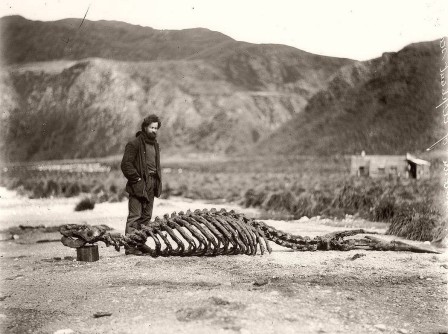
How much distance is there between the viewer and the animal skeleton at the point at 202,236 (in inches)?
298

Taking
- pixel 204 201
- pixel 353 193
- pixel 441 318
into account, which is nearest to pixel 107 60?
pixel 204 201

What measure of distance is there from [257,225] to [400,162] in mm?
24008

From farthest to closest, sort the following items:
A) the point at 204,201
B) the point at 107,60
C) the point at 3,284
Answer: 1. the point at 107,60
2. the point at 204,201
3. the point at 3,284

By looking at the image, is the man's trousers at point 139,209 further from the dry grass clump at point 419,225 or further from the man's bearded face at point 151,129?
the dry grass clump at point 419,225

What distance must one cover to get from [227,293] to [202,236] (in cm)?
225

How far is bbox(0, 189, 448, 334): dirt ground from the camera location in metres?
4.79

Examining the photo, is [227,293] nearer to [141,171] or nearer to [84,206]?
[141,171]

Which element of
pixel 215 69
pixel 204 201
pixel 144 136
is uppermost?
pixel 215 69

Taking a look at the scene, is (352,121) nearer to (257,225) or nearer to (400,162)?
(400,162)

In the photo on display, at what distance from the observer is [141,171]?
8.45 m

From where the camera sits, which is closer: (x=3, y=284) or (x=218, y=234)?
(x=3, y=284)

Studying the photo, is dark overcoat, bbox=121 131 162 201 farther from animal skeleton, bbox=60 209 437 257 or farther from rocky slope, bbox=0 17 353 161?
rocky slope, bbox=0 17 353 161

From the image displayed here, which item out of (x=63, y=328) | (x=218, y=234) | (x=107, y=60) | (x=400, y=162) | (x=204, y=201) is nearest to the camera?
(x=63, y=328)

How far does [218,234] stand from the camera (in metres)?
7.66
